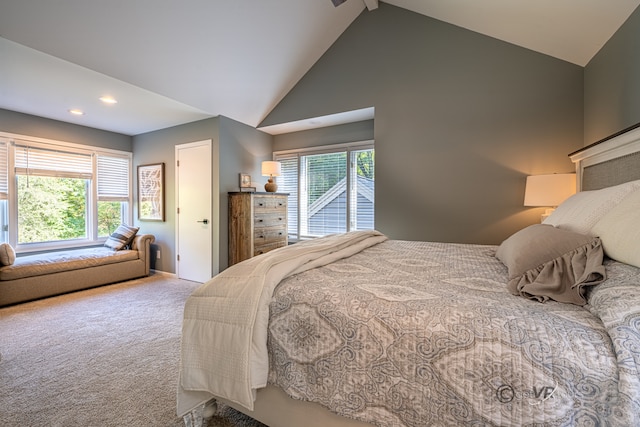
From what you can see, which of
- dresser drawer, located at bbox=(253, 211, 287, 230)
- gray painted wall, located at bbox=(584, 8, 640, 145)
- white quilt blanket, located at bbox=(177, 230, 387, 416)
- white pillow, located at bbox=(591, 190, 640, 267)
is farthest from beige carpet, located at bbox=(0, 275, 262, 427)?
gray painted wall, located at bbox=(584, 8, 640, 145)

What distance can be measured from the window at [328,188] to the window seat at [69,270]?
2.44 meters

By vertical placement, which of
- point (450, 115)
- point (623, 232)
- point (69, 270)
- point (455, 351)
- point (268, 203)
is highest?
point (450, 115)

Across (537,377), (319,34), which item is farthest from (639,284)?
(319,34)

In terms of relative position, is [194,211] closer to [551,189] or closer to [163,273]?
[163,273]

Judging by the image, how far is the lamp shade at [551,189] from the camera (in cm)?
242

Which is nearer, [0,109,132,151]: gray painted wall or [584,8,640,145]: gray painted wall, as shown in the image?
[584,8,640,145]: gray painted wall

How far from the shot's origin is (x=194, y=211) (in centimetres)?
421

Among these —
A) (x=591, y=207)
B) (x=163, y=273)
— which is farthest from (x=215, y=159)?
(x=591, y=207)

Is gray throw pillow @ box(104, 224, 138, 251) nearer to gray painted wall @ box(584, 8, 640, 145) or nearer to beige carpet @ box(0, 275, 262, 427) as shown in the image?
beige carpet @ box(0, 275, 262, 427)

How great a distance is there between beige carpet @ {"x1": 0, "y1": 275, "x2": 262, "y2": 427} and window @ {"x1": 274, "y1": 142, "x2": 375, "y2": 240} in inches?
90.3

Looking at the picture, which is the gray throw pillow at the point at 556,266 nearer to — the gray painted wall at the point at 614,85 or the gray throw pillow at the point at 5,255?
the gray painted wall at the point at 614,85

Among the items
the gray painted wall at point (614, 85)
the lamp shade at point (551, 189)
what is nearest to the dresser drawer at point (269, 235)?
the lamp shade at point (551, 189)

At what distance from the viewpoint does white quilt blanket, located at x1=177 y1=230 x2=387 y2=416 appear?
112 cm

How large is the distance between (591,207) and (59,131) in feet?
19.8
